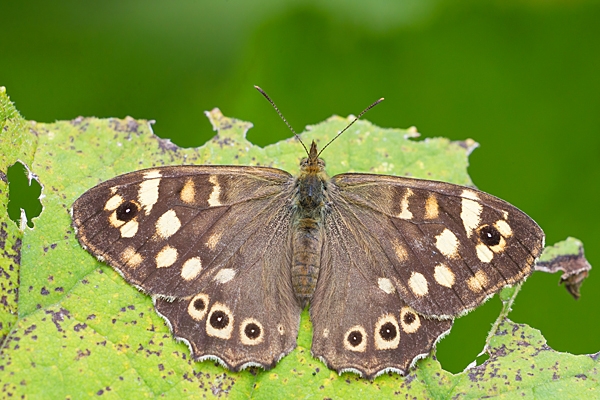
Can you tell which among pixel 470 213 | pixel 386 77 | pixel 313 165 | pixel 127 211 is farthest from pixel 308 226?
pixel 386 77

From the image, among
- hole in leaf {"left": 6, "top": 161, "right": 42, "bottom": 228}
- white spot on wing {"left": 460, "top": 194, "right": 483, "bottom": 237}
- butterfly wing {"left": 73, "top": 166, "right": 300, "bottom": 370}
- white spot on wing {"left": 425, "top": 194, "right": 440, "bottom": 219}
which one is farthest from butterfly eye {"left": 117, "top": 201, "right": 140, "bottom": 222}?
white spot on wing {"left": 460, "top": 194, "right": 483, "bottom": 237}

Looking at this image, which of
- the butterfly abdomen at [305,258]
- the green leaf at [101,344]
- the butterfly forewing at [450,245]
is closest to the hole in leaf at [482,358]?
the green leaf at [101,344]

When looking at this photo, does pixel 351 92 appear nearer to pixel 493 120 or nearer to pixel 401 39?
pixel 401 39

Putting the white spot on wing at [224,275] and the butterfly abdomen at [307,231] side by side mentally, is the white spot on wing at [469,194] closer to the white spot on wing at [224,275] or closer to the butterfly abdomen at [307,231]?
the butterfly abdomen at [307,231]

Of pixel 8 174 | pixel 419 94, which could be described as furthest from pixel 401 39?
pixel 8 174

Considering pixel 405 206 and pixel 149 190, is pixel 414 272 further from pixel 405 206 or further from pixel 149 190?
pixel 149 190

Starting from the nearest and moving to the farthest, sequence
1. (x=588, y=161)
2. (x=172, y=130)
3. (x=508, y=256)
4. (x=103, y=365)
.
Answer: (x=103, y=365) < (x=508, y=256) < (x=588, y=161) < (x=172, y=130)
